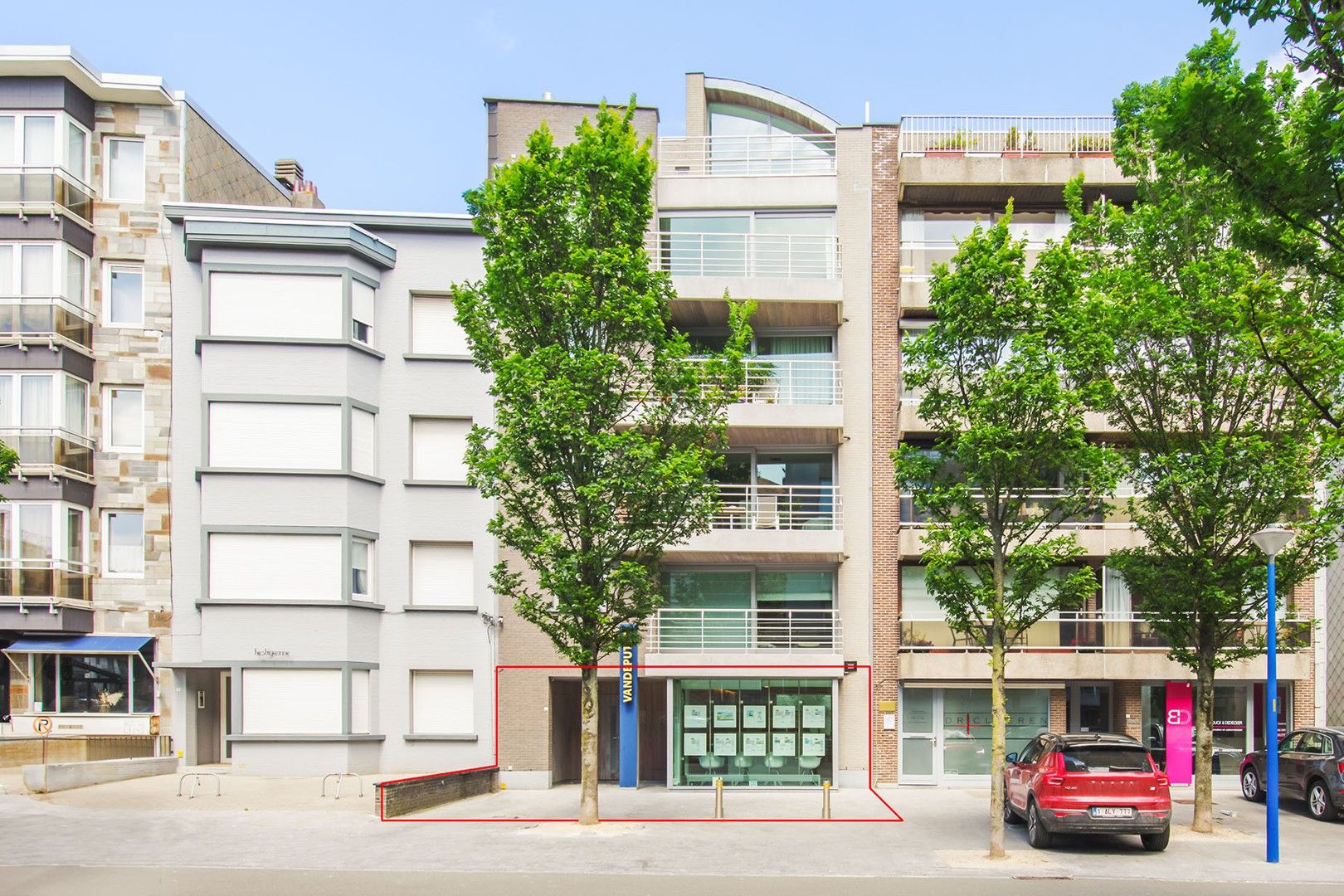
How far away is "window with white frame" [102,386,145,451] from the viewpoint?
26031 mm

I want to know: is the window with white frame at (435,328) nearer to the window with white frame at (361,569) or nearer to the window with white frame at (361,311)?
the window with white frame at (361,311)

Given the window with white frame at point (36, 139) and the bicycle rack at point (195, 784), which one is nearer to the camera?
the bicycle rack at point (195, 784)

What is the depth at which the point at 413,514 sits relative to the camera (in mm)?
25688

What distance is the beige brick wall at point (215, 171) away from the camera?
87.9 ft

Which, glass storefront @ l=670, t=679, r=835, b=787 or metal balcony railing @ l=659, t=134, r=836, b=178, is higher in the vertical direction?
metal balcony railing @ l=659, t=134, r=836, b=178

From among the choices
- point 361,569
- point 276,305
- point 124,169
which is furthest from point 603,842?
point 124,169

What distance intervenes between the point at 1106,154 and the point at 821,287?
7221 millimetres

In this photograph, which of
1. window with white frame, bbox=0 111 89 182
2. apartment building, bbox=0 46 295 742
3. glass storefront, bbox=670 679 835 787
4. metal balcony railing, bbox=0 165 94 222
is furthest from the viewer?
window with white frame, bbox=0 111 89 182

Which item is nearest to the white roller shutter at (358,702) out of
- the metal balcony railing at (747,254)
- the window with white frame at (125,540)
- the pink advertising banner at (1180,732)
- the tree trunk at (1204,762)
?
the window with white frame at (125,540)

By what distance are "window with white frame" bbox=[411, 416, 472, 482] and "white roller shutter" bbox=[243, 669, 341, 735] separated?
4758 millimetres

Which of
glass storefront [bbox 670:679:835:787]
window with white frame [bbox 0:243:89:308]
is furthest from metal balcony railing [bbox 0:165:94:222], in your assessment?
glass storefront [bbox 670:679:835:787]

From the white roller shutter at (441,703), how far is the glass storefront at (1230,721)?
14.7 m

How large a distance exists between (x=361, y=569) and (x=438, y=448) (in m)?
3.15

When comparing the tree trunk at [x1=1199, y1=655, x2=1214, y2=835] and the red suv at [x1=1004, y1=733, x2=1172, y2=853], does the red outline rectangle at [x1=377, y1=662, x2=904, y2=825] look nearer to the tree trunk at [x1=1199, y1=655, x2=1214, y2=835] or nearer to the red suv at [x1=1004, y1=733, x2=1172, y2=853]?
the red suv at [x1=1004, y1=733, x2=1172, y2=853]
